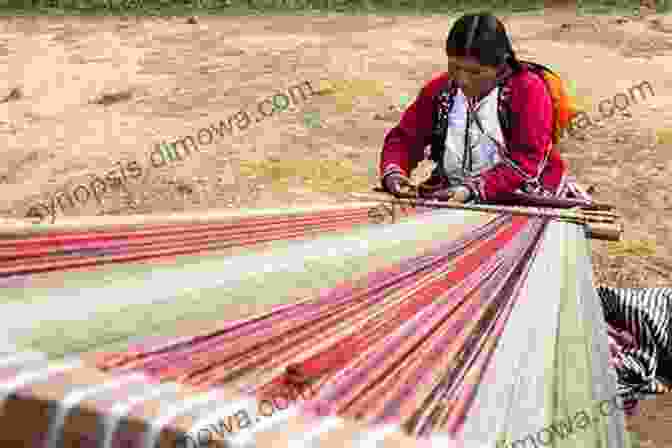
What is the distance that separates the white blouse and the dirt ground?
3.14 ft

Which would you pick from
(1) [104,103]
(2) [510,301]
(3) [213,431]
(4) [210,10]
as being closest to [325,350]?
(3) [213,431]

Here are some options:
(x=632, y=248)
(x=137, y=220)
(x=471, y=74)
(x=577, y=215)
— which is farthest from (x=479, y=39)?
(x=632, y=248)

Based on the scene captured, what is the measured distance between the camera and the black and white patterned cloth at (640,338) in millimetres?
2205

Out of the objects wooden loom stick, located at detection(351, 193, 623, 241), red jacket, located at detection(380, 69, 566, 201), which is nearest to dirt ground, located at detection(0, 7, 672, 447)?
wooden loom stick, located at detection(351, 193, 623, 241)

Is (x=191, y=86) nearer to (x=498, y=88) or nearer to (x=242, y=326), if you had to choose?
(x=498, y=88)

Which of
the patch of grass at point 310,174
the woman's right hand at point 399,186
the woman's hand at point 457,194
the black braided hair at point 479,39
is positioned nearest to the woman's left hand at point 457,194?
the woman's hand at point 457,194

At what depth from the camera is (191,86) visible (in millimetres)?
6477

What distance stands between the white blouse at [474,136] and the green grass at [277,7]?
22.6ft

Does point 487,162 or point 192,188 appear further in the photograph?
point 192,188

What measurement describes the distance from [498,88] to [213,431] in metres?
2.01

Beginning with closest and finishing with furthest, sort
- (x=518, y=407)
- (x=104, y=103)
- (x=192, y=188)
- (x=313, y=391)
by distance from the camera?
1. (x=313, y=391)
2. (x=518, y=407)
3. (x=192, y=188)
4. (x=104, y=103)

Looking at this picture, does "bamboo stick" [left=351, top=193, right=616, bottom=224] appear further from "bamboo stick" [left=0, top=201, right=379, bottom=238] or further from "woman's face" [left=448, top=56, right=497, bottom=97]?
A: "woman's face" [left=448, top=56, right=497, bottom=97]

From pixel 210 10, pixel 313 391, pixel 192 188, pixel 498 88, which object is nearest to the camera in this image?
pixel 313 391

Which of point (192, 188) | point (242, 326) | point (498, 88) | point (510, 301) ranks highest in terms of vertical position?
point (498, 88)
